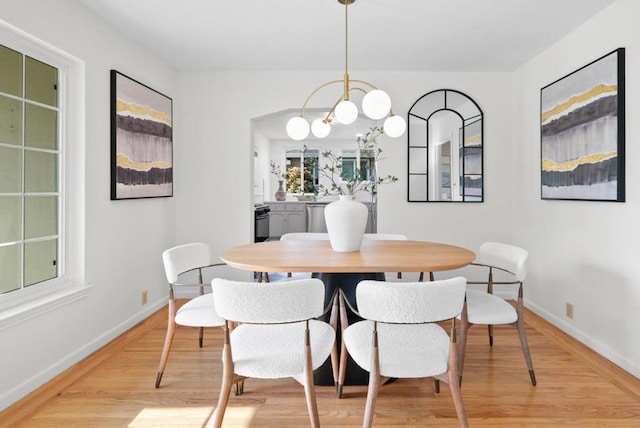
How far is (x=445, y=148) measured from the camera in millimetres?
4074

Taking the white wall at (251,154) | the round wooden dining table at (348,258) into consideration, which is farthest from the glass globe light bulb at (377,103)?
the white wall at (251,154)

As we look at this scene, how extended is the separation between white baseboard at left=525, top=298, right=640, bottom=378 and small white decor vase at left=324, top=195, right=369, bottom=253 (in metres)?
1.85

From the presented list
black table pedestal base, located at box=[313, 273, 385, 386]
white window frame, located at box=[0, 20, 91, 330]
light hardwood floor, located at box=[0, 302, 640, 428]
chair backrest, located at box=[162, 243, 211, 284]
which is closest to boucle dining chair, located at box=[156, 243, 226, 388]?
chair backrest, located at box=[162, 243, 211, 284]

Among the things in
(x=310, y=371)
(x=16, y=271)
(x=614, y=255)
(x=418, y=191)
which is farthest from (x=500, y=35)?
(x=16, y=271)

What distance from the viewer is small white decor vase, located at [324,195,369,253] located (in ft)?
7.61

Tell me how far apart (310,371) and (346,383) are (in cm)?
78

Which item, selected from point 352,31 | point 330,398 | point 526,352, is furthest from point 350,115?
point 526,352

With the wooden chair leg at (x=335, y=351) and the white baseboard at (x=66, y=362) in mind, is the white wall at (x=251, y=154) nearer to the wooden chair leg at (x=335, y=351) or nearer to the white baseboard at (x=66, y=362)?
the white baseboard at (x=66, y=362)

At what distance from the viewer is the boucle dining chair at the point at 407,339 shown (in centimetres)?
151

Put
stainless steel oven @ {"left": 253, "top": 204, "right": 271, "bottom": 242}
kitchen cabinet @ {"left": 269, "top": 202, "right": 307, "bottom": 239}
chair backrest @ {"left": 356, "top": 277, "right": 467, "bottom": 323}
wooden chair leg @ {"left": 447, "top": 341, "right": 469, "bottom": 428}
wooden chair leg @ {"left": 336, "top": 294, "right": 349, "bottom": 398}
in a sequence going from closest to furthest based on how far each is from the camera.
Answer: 1. chair backrest @ {"left": 356, "top": 277, "right": 467, "bottom": 323}
2. wooden chair leg @ {"left": 447, "top": 341, "right": 469, "bottom": 428}
3. wooden chair leg @ {"left": 336, "top": 294, "right": 349, "bottom": 398}
4. stainless steel oven @ {"left": 253, "top": 204, "right": 271, "bottom": 242}
5. kitchen cabinet @ {"left": 269, "top": 202, "right": 307, "bottom": 239}

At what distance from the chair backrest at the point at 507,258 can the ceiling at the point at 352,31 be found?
5.36ft

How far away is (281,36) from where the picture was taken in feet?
10.3

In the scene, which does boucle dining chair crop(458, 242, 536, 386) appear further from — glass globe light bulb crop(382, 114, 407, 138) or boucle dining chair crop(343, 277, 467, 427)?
glass globe light bulb crop(382, 114, 407, 138)

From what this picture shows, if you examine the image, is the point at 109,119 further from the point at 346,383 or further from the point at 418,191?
the point at 418,191
